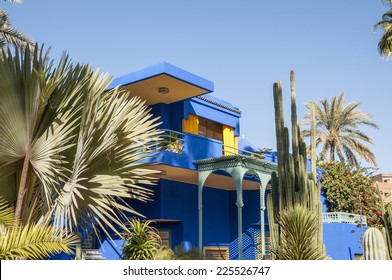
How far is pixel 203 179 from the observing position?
60.1ft

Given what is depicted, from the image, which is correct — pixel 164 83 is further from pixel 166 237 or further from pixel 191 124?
pixel 166 237

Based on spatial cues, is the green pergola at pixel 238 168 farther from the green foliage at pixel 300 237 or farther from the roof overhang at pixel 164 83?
the green foliage at pixel 300 237

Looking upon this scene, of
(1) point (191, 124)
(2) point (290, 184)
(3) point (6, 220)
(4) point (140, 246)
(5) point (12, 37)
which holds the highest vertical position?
(5) point (12, 37)

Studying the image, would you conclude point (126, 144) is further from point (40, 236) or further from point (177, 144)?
point (177, 144)

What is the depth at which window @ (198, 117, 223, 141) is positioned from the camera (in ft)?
72.8

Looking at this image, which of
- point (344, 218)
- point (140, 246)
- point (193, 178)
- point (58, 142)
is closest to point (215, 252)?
point (193, 178)

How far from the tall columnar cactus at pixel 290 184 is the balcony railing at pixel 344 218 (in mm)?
11791

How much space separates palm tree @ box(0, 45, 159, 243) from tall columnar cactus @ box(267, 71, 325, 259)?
12.2ft

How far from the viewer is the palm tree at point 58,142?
834 cm

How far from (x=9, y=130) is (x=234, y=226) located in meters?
15.3

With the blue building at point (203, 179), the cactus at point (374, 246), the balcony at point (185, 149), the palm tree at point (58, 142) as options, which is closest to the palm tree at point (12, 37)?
the blue building at point (203, 179)

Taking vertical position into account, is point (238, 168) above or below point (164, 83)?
below

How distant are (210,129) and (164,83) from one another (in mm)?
5162

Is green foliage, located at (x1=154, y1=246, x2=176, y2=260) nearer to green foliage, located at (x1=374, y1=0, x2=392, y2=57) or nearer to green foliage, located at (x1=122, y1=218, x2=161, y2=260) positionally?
green foliage, located at (x1=122, y1=218, x2=161, y2=260)
